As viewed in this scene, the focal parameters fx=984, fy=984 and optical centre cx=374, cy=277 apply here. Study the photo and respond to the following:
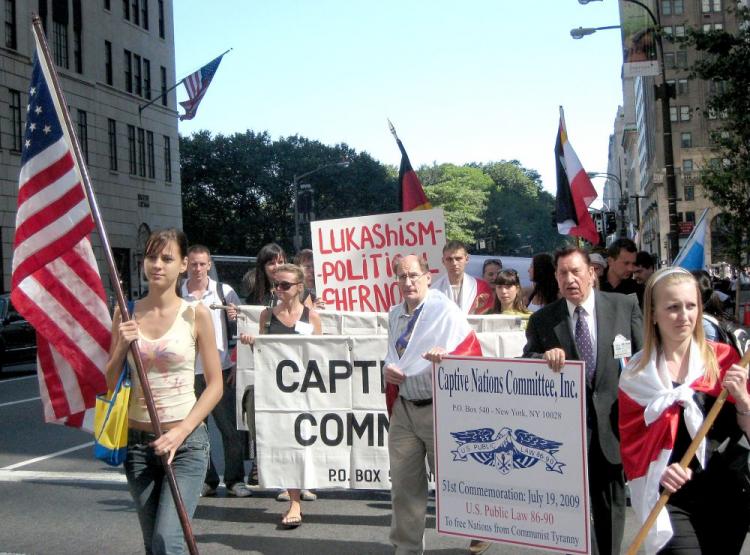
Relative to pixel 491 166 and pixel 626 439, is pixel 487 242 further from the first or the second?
pixel 626 439

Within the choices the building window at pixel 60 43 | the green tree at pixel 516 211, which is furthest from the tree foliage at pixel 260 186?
the green tree at pixel 516 211

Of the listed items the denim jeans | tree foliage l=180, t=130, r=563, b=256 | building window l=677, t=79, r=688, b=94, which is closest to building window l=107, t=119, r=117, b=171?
tree foliage l=180, t=130, r=563, b=256

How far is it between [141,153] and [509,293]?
131 feet

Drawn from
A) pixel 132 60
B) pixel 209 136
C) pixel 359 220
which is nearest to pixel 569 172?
pixel 359 220

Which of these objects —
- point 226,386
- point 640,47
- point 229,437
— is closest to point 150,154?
point 640,47

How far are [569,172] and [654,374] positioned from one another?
7.39 m

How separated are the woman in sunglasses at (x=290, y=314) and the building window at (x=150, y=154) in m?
40.4

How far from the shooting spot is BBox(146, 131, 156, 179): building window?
4656cm

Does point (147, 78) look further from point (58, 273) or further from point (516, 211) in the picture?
point (516, 211)

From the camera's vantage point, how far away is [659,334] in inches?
155

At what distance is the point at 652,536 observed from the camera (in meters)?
3.67

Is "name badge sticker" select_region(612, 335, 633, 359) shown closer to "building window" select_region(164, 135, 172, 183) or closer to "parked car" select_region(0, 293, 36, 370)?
"parked car" select_region(0, 293, 36, 370)

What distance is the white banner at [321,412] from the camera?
7121 mm

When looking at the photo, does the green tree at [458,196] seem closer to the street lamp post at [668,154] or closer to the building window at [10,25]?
the building window at [10,25]
